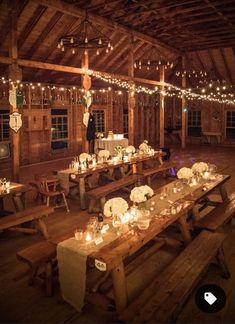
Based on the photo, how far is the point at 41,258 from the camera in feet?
11.8

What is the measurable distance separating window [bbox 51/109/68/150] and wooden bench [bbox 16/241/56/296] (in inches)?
432

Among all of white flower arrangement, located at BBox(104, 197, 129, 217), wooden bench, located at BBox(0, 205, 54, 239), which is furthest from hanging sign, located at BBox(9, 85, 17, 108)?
white flower arrangement, located at BBox(104, 197, 129, 217)

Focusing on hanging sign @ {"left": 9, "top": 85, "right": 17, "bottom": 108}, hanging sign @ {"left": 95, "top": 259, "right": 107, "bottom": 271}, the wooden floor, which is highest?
hanging sign @ {"left": 9, "top": 85, "right": 17, "bottom": 108}

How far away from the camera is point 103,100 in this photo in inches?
654

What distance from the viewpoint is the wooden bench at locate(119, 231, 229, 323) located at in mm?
2994

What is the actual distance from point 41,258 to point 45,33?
8.53 m

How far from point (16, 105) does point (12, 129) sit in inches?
24.5

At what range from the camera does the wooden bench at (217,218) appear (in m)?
4.76

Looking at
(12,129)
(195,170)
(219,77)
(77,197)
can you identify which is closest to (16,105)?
(12,129)

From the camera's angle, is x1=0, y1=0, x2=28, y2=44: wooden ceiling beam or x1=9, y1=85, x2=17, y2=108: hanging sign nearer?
x1=9, y1=85, x2=17, y2=108: hanging sign

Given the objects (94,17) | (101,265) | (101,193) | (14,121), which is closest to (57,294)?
(101,265)

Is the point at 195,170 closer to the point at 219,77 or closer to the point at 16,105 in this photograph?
the point at 16,105

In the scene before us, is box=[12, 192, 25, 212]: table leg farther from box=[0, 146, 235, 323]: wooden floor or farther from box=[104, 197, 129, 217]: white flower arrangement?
box=[104, 197, 129, 217]: white flower arrangement

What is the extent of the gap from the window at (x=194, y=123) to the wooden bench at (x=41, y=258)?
18.1 m
